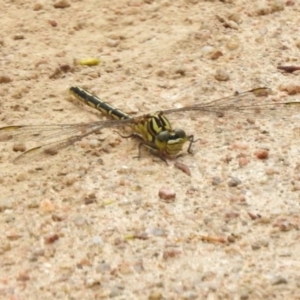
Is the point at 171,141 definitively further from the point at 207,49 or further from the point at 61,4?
the point at 61,4

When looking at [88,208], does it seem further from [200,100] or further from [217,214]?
[200,100]

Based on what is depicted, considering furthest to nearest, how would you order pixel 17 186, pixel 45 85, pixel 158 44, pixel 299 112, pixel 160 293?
1. pixel 158 44
2. pixel 45 85
3. pixel 299 112
4. pixel 17 186
5. pixel 160 293

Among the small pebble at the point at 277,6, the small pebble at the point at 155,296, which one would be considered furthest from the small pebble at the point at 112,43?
the small pebble at the point at 155,296

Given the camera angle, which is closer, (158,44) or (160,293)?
(160,293)

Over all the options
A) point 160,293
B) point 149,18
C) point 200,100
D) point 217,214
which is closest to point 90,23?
point 149,18

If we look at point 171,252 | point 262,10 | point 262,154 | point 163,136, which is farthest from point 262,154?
point 262,10
